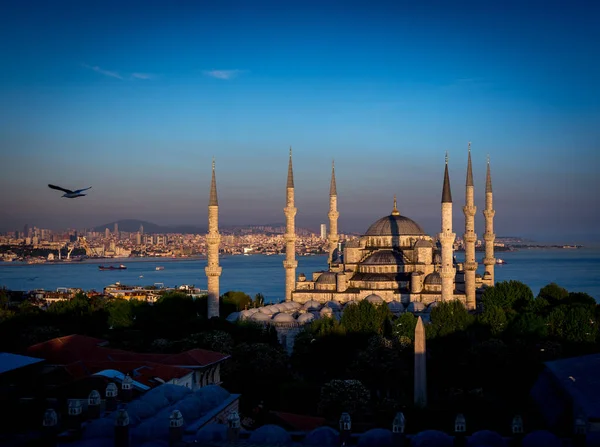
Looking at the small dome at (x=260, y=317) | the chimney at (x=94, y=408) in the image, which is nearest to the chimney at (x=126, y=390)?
the chimney at (x=94, y=408)

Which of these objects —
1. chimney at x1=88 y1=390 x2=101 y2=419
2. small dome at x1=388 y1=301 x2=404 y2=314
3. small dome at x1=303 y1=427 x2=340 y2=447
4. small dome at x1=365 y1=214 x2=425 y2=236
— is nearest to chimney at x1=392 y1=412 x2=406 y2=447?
small dome at x1=303 y1=427 x2=340 y2=447

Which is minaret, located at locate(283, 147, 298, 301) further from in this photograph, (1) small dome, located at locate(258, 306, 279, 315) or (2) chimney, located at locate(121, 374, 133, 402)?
(2) chimney, located at locate(121, 374, 133, 402)

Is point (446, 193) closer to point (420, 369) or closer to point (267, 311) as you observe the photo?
point (267, 311)

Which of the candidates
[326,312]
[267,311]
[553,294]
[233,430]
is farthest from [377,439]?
[553,294]

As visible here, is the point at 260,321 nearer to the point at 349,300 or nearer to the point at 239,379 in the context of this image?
the point at 349,300

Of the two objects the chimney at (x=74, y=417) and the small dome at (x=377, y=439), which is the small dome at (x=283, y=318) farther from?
the small dome at (x=377, y=439)

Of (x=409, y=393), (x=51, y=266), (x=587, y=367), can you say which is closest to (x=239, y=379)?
(x=409, y=393)
